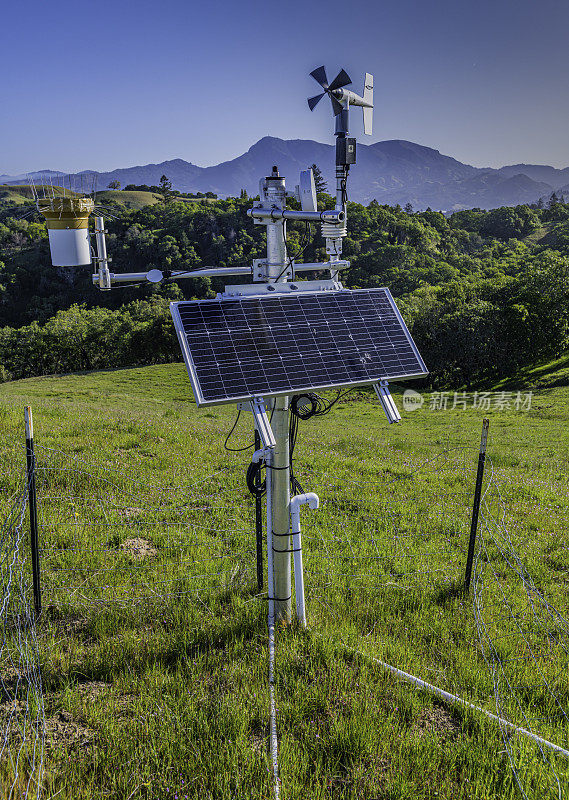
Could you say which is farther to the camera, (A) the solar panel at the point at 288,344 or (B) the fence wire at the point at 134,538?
(B) the fence wire at the point at 134,538

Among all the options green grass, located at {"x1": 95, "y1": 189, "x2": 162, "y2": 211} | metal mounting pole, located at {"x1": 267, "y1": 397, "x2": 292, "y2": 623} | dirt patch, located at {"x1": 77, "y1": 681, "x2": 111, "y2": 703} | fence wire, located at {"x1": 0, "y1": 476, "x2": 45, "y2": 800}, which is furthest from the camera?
green grass, located at {"x1": 95, "y1": 189, "x2": 162, "y2": 211}

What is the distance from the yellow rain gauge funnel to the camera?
5836 millimetres

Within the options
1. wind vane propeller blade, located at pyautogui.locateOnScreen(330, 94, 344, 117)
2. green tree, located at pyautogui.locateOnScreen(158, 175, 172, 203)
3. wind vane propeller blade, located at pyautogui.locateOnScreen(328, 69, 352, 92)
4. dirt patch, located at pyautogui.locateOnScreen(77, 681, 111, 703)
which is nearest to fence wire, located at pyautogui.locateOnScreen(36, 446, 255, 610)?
dirt patch, located at pyautogui.locateOnScreen(77, 681, 111, 703)

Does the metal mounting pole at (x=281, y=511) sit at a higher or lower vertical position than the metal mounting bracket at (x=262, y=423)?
lower

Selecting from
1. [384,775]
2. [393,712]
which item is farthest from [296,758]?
[393,712]

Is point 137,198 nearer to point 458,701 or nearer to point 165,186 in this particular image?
point 165,186

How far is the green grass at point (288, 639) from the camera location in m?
4.02

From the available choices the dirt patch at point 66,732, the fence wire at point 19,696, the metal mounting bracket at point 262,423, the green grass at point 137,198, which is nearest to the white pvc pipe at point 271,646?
the metal mounting bracket at point 262,423

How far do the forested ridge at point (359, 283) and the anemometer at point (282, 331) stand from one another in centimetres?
216

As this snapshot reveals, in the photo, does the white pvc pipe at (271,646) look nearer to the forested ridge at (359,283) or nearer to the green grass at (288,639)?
the green grass at (288,639)

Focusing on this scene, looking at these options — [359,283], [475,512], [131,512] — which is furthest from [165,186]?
[475,512]

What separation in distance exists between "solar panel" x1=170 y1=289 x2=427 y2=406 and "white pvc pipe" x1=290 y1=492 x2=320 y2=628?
1292mm

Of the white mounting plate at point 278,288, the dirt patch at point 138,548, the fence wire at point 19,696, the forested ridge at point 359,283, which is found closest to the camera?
the fence wire at point 19,696

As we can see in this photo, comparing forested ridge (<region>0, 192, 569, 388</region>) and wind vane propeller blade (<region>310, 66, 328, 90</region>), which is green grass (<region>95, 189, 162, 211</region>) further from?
wind vane propeller blade (<region>310, 66, 328, 90</region>)
